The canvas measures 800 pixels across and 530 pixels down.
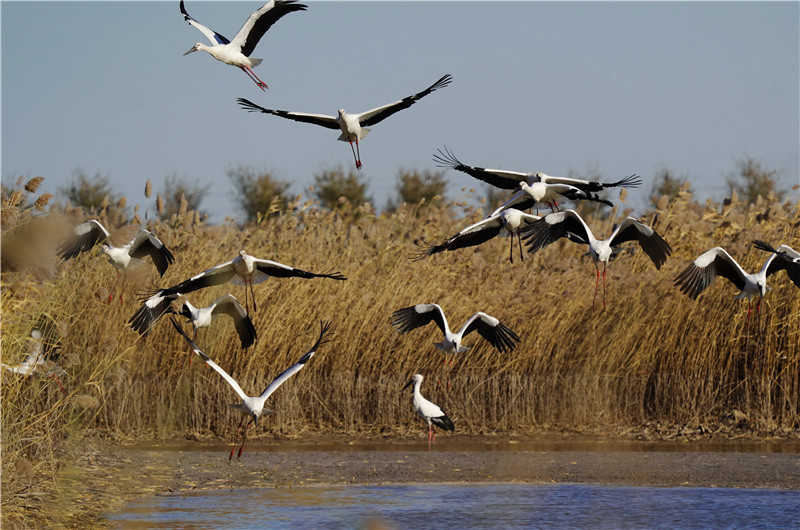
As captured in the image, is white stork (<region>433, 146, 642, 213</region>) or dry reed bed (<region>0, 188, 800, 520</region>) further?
dry reed bed (<region>0, 188, 800, 520</region>)

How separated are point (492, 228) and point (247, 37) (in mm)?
2509

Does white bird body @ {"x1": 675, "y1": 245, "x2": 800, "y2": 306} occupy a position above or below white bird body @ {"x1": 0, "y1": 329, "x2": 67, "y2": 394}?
above

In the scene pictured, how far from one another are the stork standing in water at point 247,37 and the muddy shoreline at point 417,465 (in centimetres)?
322

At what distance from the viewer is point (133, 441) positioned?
11141 millimetres

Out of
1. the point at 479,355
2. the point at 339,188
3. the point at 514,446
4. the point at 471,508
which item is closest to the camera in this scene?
the point at 471,508

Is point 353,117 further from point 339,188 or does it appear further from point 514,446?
point 339,188

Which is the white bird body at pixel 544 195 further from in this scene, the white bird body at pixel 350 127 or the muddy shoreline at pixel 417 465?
the muddy shoreline at pixel 417 465

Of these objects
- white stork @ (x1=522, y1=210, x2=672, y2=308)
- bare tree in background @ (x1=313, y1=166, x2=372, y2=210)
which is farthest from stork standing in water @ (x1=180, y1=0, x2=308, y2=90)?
bare tree in background @ (x1=313, y1=166, x2=372, y2=210)

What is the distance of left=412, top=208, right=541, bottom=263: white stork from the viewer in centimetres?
789

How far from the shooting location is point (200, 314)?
8414 mm

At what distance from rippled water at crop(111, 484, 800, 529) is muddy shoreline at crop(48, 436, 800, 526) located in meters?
0.31

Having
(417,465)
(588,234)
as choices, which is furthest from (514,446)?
(588,234)

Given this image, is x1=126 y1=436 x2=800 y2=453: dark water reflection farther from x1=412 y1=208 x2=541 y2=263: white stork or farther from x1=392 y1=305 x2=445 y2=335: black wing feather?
x1=412 y1=208 x2=541 y2=263: white stork

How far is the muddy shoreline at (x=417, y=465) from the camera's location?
8586 mm
